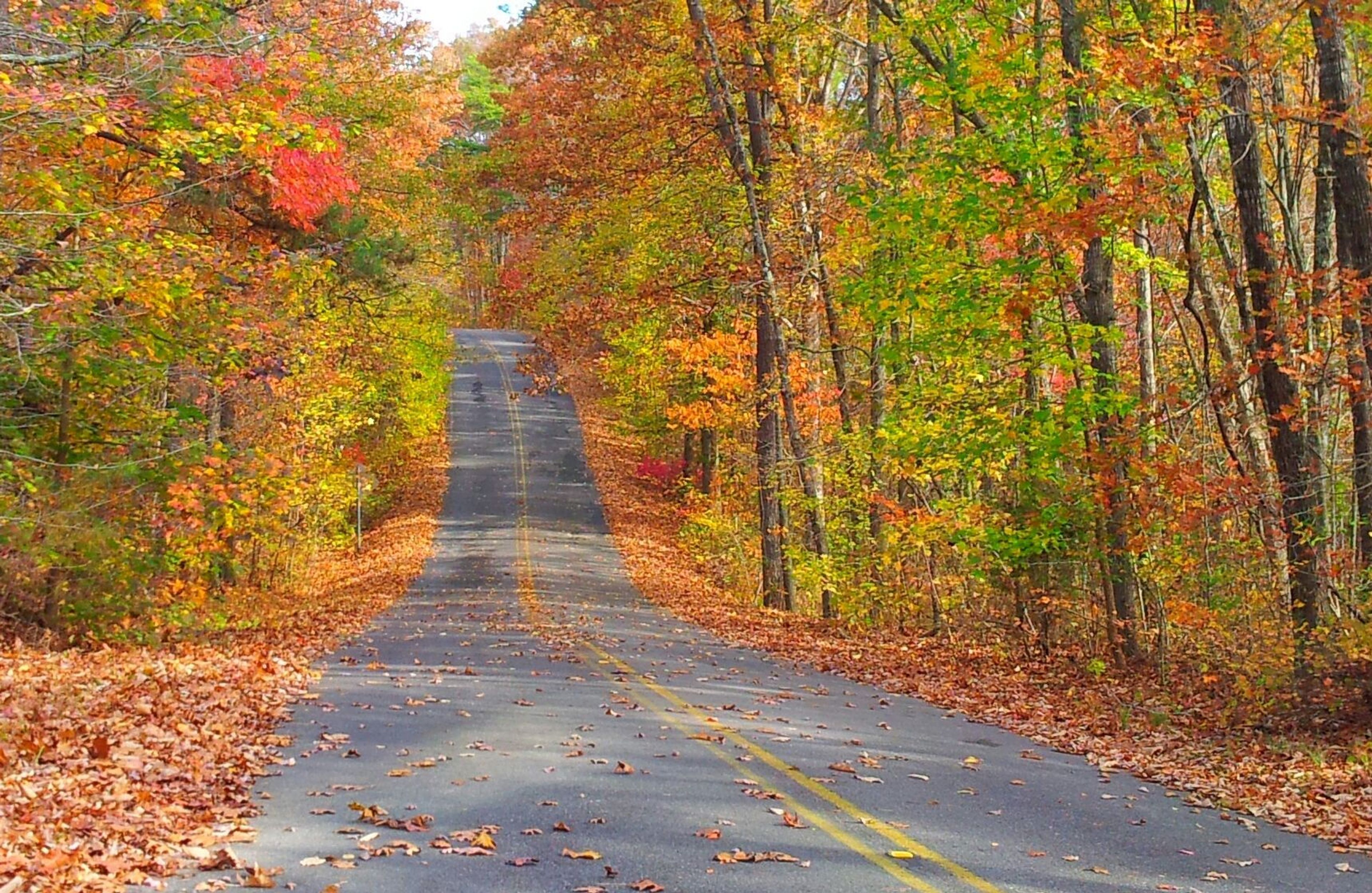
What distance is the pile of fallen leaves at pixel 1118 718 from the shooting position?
Answer: 8.77m

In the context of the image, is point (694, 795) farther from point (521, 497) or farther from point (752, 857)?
point (521, 497)

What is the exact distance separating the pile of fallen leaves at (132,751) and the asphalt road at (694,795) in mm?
345

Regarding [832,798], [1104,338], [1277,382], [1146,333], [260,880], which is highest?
[1146,333]

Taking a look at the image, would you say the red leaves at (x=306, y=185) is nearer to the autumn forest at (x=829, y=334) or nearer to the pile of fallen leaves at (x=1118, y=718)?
the autumn forest at (x=829, y=334)

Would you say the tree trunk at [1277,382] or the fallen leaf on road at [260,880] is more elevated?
the tree trunk at [1277,382]

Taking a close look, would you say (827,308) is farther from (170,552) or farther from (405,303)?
(405,303)

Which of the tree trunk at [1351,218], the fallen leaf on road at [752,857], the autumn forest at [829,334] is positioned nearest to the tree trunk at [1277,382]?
the autumn forest at [829,334]

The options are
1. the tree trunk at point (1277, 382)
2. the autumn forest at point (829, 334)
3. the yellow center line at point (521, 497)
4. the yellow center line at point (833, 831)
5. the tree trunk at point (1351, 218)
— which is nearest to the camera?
the yellow center line at point (833, 831)

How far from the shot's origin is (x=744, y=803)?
7.85m

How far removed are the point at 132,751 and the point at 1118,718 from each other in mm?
8962

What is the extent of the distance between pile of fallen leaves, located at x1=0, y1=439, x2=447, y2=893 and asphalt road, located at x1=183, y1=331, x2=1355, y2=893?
0.35 m

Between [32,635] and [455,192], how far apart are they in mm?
20042

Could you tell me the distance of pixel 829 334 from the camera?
26188mm

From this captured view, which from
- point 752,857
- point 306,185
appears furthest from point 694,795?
point 306,185
